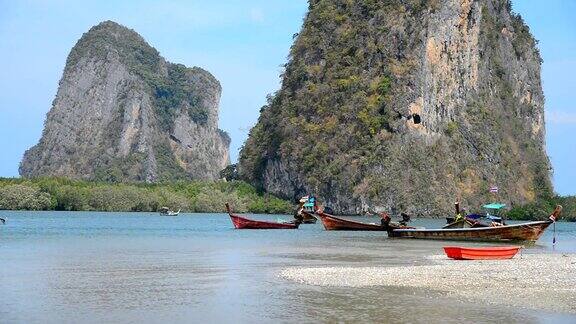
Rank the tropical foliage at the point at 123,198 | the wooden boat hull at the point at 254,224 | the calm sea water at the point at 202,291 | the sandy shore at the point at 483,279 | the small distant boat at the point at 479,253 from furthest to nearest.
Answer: the tropical foliage at the point at 123,198, the wooden boat hull at the point at 254,224, the small distant boat at the point at 479,253, the sandy shore at the point at 483,279, the calm sea water at the point at 202,291

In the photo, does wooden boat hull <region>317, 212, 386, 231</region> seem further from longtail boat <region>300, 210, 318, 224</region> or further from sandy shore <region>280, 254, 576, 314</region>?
sandy shore <region>280, 254, 576, 314</region>

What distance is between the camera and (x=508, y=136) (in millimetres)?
129875

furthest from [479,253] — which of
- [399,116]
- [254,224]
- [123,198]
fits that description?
[123,198]

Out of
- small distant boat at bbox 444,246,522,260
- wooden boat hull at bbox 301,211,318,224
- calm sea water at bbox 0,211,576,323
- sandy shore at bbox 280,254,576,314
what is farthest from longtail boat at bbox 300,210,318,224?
sandy shore at bbox 280,254,576,314

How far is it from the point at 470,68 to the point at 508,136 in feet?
41.2

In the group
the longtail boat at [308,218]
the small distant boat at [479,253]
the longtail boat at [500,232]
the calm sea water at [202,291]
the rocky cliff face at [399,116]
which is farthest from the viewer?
the rocky cliff face at [399,116]

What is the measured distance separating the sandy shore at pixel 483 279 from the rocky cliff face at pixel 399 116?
8292 cm

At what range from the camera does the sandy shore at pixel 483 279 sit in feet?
71.4

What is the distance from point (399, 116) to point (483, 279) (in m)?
93.2

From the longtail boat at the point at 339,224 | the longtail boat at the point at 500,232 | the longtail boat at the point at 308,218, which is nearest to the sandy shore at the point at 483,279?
the longtail boat at the point at 500,232

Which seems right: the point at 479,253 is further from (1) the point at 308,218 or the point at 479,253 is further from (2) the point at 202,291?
(1) the point at 308,218

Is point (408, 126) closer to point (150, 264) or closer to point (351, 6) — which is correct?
point (351, 6)

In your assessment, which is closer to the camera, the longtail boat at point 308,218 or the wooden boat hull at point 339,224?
the wooden boat hull at point 339,224

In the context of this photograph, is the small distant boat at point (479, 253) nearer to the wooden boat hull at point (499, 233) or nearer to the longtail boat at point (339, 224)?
the wooden boat hull at point (499, 233)
